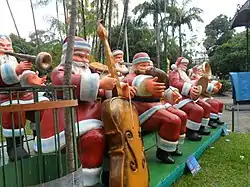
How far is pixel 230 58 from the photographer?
18.1 meters

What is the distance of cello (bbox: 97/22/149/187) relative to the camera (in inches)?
70.0

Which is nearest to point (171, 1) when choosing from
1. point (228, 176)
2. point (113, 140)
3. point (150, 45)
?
point (150, 45)

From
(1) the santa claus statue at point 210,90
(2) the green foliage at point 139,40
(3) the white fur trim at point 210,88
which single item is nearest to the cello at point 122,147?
(1) the santa claus statue at point 210,90

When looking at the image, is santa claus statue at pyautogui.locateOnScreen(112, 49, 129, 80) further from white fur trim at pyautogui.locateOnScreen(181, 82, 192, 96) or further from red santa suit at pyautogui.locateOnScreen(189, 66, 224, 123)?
red santa suit at pyautogui.locateOnScreen(189, 66, 224, 123)

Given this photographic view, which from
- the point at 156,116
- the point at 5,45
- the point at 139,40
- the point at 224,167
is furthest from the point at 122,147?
the point at 139,40

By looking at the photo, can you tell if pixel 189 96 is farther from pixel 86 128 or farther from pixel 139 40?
pixel 139 40

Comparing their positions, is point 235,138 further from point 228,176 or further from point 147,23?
point 147,23

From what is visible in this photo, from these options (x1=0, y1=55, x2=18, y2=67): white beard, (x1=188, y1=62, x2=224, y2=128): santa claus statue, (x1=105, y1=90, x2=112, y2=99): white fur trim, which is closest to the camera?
(x1=105, y1=90, x2=112, y2=99): white fur trim

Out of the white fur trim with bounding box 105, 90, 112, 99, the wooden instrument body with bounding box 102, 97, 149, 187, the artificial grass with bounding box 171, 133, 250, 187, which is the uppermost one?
the white fur trim with bounding box 105, 90, 112, 99

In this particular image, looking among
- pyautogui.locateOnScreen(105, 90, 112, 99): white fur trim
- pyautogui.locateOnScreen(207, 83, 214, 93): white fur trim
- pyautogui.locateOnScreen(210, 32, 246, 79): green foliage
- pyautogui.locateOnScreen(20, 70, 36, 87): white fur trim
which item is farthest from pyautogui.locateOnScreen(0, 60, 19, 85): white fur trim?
pyautogui.locateOnScreen(210, 32, 246, 79): green foliage

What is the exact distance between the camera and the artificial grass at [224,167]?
2.66m

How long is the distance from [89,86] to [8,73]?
697mm

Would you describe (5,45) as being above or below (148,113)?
above

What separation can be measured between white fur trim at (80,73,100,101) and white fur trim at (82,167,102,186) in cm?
39
